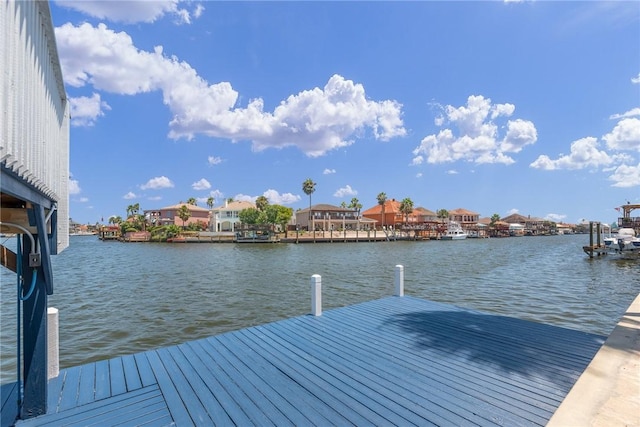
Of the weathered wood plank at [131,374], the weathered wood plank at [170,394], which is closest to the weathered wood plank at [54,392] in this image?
the weathered wood plank at [131,374]

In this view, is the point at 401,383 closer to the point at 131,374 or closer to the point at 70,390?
the point at 131,374

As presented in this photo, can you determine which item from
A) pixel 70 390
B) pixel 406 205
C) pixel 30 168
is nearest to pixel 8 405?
pixel 70 390

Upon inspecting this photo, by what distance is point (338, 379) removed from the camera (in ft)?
15.7

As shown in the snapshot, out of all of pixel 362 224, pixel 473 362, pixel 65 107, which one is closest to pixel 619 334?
pixel 473 362

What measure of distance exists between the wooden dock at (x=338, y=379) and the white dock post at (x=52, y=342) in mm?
191

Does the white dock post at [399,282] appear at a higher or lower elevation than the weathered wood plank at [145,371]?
higher

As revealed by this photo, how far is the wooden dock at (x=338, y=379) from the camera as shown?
3861 mm

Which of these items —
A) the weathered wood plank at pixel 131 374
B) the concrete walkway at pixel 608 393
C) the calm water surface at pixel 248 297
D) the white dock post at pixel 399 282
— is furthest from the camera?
the calm water surface at pixel 248 297

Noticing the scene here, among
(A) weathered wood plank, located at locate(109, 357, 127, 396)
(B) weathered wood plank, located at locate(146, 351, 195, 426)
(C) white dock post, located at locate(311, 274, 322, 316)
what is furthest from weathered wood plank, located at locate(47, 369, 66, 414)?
(C) white dock post, located at locate(311, 274, 322, 316)

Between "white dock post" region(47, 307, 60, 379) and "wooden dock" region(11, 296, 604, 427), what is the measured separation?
0.19 meters

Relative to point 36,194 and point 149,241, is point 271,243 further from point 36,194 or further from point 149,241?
point 36,194

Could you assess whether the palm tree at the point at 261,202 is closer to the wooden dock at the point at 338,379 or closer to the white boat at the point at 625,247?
the white boat at the point at 625,247

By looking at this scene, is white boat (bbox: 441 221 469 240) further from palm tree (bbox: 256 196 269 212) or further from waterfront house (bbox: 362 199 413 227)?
palm tree (bbox: 256 196 269 212)

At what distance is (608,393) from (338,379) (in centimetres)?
327
